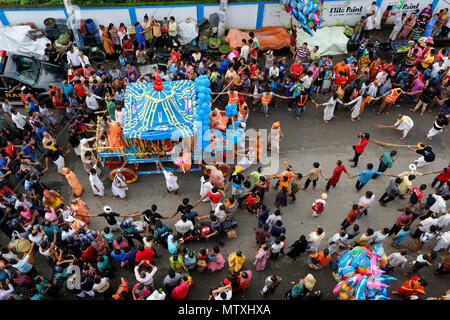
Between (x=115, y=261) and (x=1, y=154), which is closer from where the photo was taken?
(x=115, y=261)

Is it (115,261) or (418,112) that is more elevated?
(418,112)

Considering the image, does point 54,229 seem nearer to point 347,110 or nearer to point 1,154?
point 1,154

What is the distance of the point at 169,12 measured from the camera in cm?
1544

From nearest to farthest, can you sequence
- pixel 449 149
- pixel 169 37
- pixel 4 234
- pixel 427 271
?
pixel 427 271
pixel 4 234
pixel 449 149
pixel 169 37

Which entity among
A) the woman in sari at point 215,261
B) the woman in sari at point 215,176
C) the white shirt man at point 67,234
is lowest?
the woman in sari at point 215,261

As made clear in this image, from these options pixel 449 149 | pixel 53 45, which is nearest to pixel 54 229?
pixel 53 45

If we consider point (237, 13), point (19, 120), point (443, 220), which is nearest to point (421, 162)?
point (443, 220)

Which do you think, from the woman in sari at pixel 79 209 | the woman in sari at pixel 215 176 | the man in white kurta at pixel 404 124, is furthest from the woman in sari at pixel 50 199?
the man in white kurta at pixel 404 124

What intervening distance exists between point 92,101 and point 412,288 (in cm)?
1053

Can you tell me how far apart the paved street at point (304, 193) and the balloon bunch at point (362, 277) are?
1299 millimetres

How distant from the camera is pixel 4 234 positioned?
34.1 ft

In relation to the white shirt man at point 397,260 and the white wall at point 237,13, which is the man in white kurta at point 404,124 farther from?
the white wall at point 237,13

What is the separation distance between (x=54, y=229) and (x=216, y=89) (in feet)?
23.1

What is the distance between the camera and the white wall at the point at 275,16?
15.6 metres
